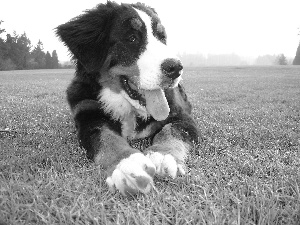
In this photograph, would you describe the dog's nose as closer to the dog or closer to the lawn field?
the dog

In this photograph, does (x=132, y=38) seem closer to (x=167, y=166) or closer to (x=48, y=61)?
(x=167, y=166)

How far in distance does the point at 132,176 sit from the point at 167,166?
1.20ft

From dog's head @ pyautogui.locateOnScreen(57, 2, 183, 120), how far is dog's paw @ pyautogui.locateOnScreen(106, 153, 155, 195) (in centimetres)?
125

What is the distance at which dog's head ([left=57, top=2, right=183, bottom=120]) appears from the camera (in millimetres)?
3566

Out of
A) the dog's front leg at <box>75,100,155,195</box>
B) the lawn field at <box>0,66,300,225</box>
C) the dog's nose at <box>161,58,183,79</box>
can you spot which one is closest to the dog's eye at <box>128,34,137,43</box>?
the dog's nose at <box>161,58,183,79</box>

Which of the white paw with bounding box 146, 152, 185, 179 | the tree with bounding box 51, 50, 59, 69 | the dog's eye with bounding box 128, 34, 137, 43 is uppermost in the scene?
the tree with bounding box 51, 50, 59, 69

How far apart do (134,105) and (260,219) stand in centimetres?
226

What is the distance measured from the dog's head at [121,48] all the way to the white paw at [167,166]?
99 centimetres

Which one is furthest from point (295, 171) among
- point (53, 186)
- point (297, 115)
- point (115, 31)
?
point (297, 115)

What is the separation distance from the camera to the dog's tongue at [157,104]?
361 centimetres

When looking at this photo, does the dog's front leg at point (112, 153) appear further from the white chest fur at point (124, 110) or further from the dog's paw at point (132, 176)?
the white chest fur at point (124, 110)

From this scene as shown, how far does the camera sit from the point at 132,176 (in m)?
2.25

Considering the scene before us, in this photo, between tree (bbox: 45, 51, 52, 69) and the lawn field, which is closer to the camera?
the lawn field

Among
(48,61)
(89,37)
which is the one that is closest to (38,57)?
(48,61)
